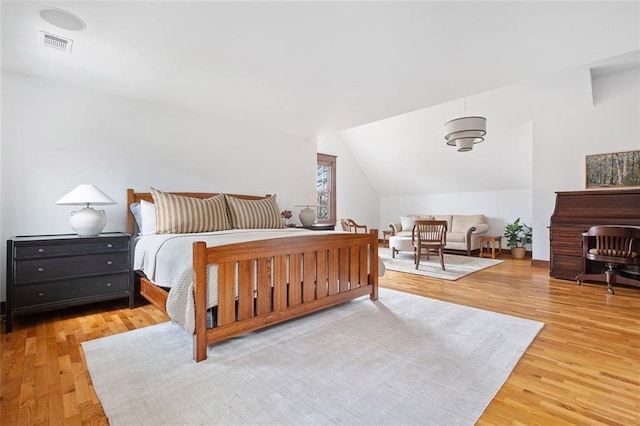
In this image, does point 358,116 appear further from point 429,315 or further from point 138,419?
point 138,419

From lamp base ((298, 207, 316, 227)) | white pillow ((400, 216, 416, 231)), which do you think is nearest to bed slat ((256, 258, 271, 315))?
lamp base ((298, 207, 316, 227))

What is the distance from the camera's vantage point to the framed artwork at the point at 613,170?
4.02m

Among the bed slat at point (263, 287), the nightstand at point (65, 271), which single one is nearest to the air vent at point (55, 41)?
the nightstand at point (65, 271)

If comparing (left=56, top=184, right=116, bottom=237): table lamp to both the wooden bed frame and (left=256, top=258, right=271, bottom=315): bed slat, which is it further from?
(left=256, top=258, right=271, bottom=315): bed slat

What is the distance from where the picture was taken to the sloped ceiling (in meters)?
1.90

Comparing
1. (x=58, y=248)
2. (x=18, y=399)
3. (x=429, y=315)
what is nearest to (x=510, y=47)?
(x=429, y=315)

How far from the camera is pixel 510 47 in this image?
2.32 metres

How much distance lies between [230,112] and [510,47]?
3020mm

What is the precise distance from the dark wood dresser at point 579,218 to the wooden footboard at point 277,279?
2.88 m

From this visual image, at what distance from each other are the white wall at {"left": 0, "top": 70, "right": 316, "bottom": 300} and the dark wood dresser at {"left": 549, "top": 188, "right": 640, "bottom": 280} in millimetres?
4180

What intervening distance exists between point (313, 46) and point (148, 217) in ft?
7.20

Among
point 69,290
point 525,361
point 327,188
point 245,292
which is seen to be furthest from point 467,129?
point 69,290

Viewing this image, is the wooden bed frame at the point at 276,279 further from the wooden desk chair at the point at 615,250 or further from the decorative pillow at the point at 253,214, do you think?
the wooden desk chair at the point at 615,250

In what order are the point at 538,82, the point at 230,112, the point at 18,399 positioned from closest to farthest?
the point at 18,399
the point at 230,112
the point at 538,82
